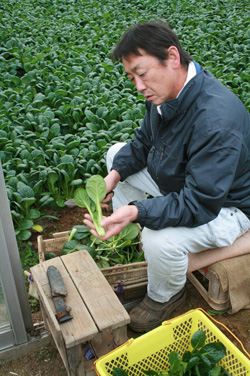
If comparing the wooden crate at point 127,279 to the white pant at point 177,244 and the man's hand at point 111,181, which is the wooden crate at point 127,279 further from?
the man's hand at point 111,181

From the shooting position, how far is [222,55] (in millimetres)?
7320

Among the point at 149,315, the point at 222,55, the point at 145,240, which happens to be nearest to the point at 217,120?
the point at 145,240

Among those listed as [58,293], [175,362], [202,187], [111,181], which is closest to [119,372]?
[175,362]

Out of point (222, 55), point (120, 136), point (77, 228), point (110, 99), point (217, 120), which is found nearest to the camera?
point (217, 120)

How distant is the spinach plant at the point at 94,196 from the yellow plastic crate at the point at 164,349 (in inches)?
29.7

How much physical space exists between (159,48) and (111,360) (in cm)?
181

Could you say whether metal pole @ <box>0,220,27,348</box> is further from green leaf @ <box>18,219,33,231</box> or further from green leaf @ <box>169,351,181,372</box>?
green leaf @ <box>18,219,33,231</box>

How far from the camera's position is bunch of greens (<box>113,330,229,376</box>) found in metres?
1.95

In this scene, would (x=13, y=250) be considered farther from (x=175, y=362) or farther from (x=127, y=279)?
(x=175, y=362)

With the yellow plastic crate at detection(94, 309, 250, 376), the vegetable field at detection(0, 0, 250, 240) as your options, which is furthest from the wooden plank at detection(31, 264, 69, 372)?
the vegetable field at detection(0, 0, 250, 240)

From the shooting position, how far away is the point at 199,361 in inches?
79.9

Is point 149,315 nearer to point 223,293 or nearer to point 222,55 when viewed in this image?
point 223,293

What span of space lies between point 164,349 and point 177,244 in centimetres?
64

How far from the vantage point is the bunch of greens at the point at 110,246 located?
2.98 meters
